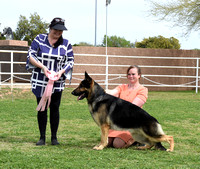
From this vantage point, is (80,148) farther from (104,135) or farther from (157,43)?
(157,43)

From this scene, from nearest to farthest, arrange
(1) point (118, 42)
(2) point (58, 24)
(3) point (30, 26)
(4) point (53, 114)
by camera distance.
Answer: (2) point (58, 24) → (4) point (53, 114) → (3) point (30, 26) → (1) point (118, 42)

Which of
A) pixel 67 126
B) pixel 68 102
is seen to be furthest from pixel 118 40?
pixel 67 126

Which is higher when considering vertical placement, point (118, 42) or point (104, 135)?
point (118, 42)

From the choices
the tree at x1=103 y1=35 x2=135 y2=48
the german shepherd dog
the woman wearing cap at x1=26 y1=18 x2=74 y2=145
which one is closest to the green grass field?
the german shepherd dog

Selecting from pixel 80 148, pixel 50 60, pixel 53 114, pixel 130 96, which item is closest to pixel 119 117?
pixel 130 96

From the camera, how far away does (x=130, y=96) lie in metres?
5.34

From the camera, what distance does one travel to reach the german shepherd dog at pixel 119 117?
4.86 metres

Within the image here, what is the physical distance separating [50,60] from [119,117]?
54.3 inches

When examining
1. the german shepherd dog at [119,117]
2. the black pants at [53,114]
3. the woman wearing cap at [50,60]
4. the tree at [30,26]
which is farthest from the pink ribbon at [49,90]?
the tree at [30,26]

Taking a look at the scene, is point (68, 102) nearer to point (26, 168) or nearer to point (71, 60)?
point (71, 60)

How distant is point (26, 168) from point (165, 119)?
5.23 meters

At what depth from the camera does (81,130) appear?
6824 millimetres

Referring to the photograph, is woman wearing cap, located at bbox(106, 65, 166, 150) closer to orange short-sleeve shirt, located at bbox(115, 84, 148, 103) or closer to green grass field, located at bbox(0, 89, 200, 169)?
orange short-sleeve shirt, located at bbox(115, 84, 148, 103)

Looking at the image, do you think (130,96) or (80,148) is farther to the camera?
(130,96)
